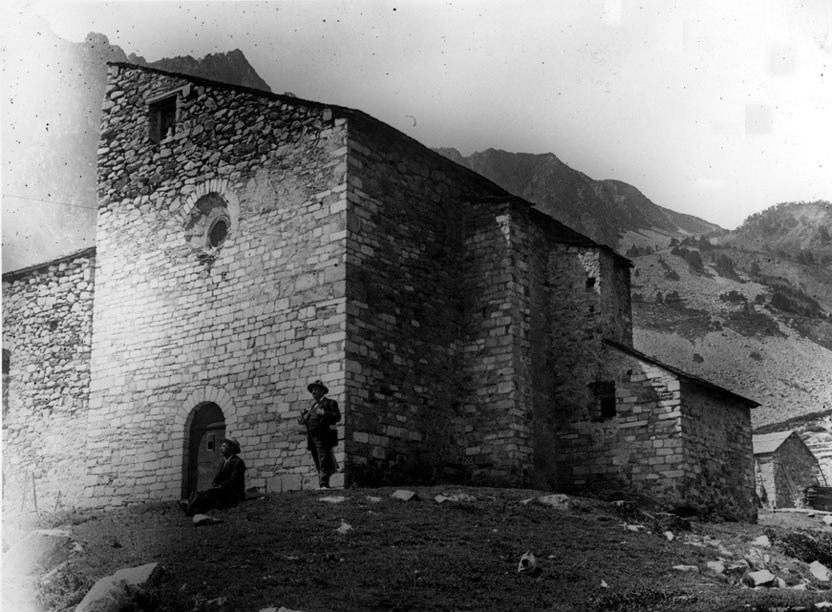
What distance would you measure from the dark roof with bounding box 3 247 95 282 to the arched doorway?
18.9ft

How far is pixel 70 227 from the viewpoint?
27.3 metres

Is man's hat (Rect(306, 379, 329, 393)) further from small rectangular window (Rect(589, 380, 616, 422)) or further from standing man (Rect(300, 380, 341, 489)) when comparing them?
small rectangular window (Rect(589, 380, 616, 422))

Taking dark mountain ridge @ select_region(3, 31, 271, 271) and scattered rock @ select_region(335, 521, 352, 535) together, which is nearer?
scattered rock @ select_region(335, 521, 352, 535)

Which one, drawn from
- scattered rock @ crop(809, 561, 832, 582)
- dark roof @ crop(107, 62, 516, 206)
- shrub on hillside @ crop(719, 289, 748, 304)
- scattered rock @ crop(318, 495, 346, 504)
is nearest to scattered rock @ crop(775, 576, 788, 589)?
scattered rock @ crop(809, 561, 832, 582)

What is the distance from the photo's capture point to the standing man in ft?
56.1

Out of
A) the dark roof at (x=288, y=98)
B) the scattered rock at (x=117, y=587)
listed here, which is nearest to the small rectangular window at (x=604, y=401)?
the dark roof at (x=288, y=98)

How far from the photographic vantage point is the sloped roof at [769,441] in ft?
121

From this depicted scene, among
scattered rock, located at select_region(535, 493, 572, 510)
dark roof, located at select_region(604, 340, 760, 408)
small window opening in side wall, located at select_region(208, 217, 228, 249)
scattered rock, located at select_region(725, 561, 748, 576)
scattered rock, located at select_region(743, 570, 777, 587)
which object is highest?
small window opening in side wall, located at select_region(208, 217, 228, 249)

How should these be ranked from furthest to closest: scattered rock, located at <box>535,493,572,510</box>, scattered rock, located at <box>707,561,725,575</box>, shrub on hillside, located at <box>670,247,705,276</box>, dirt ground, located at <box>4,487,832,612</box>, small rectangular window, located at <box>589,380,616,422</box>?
shrub on hillside, located at <box>670,247,705,276</box>, small rectangular window, located at <box>589,380,616,422</box>, scattered rock, located at <box>535,493,572,510</box>, scattered rock, located at <box>707,561,725,575</box>, dirt ground, located at <box>4,487,832,612</box>

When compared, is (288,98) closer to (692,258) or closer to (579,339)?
(579,339)

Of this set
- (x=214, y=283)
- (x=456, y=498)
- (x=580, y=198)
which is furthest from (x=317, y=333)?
(x=580, y=198)

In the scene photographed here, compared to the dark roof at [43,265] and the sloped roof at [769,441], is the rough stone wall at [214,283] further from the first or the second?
the sloped roof at [769,441]

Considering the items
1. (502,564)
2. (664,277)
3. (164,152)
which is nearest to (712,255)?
(664,277)

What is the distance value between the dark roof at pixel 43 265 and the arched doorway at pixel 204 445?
18.9ft
